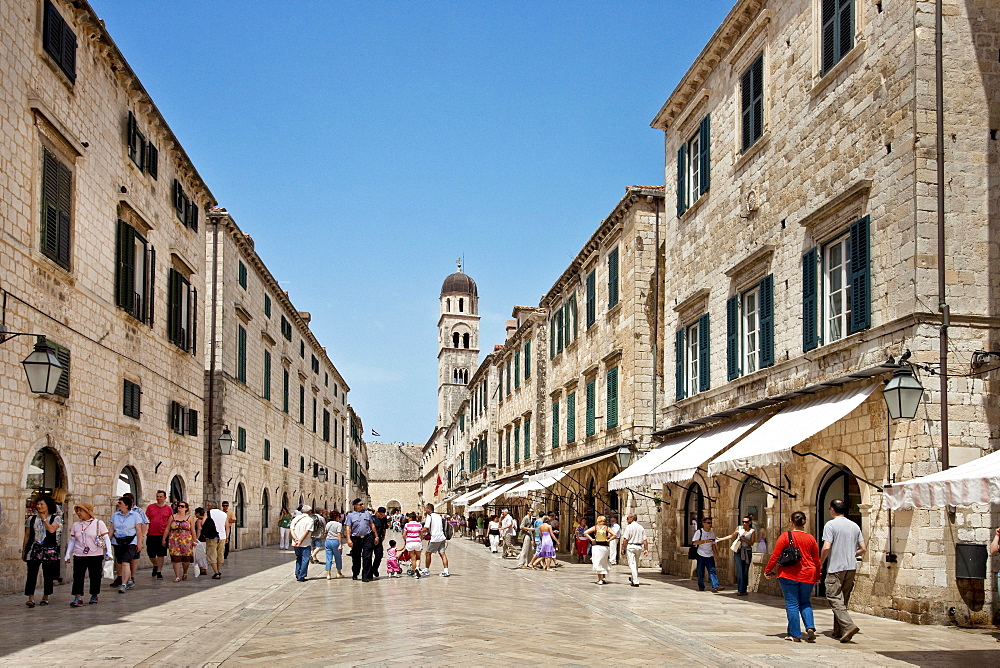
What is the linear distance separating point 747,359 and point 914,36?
21.7 feet

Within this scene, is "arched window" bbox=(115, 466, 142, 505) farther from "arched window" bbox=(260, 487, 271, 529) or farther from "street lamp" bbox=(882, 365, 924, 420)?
"arched window" bbox=(260, 487, 271, 529)

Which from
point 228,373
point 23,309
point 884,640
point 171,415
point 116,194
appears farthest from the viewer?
point 228,373

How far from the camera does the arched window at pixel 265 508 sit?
3672 centimetres

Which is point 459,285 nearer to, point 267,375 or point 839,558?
point 267,375

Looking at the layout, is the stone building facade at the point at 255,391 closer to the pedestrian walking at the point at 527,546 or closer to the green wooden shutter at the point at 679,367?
the pedestrian walking at the point at 527,546

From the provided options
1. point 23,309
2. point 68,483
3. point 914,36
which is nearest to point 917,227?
point 914,36

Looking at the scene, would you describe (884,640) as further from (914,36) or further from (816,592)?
(914,36)

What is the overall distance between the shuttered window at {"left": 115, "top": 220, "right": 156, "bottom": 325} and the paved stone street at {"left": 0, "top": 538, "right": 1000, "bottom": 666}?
5.97 meters

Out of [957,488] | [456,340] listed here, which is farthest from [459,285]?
[957,488]

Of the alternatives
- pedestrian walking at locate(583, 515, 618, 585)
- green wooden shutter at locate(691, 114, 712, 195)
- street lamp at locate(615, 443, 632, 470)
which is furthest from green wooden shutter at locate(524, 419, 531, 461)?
green wooden shutter at locate(691, 114, 712, 195)

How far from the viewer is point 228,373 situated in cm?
3041

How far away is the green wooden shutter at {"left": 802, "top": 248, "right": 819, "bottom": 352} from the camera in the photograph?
1496 centimetres

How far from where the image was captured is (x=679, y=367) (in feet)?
70.9

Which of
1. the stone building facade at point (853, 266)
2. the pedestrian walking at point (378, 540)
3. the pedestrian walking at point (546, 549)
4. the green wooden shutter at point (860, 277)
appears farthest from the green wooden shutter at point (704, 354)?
the pedestrian walking at point (378, 540)
